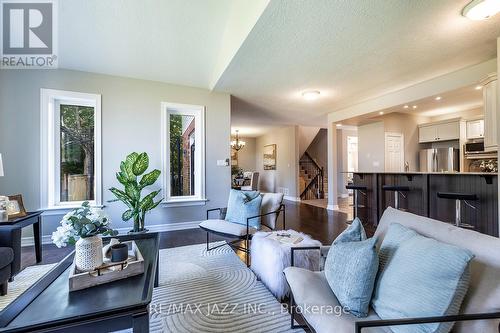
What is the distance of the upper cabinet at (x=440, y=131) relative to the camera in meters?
5.75

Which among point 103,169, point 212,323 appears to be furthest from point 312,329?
point 103,169

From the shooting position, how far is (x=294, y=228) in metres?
4.30

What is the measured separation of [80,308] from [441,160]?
7.81m

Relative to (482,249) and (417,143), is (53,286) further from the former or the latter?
(417,143)

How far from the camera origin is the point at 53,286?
1.27 metres

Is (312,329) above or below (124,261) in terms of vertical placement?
below

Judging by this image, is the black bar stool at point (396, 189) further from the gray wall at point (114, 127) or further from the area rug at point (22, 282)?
the area rug at point (22, 282)

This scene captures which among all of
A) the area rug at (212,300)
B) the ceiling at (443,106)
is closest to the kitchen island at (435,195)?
the ceiling at (443,106)

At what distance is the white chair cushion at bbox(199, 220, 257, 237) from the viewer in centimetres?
265

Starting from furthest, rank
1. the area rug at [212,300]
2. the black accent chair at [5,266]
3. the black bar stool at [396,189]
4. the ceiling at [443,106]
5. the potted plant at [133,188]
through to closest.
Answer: the ceiling at [443,106] → the black bar stool at [396,189] → the potted plant at [133,188] → the black accent chair at [5,266] → the area rug at [212,300]

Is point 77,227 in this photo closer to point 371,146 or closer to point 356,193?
point 356,193

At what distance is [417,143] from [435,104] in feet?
5.27

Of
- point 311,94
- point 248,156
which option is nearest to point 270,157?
point 248,156

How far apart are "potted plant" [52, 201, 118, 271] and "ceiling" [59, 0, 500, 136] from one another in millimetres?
2284
